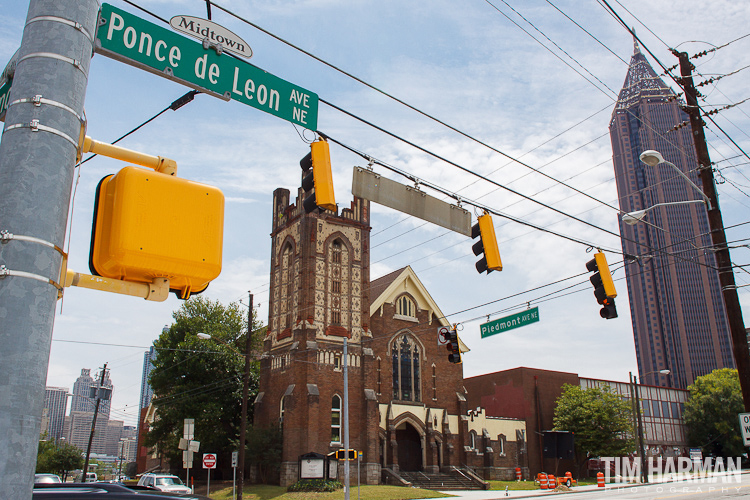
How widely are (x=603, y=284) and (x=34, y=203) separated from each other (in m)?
13.6

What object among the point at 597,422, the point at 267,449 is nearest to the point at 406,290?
the point at 267,449

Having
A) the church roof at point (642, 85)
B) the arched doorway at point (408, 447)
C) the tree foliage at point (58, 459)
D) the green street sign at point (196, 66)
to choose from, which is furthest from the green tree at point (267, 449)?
the tree foliage at point (58, 459)

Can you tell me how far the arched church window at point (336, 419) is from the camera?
39.1 m

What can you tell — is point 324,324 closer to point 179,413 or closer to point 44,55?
point 179,413

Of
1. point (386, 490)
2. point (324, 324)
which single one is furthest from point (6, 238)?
point (324, 324)

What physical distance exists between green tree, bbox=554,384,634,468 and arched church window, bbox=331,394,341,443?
2205 centimetres

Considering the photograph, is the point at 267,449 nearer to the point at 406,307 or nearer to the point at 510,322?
the point at 406,307

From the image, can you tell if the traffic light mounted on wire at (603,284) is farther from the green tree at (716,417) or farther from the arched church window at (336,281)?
the green tree at (716,417)

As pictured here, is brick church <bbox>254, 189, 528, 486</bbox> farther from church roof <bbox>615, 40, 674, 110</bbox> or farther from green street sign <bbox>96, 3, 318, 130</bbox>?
green street sign <bbox>96, 3, 318, 130</bbox>

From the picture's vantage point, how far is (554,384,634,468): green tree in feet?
161

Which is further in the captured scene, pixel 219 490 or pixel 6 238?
pixel 219 490

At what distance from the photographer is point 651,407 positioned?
211ft

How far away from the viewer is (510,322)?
1930 cm

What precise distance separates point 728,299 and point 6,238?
54.8 feet
